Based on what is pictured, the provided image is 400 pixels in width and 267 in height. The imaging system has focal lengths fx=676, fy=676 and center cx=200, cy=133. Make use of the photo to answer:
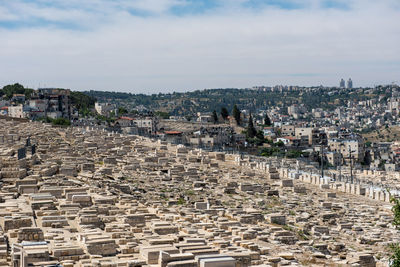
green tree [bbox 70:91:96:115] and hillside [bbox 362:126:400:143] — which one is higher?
green tree [bbox 70:91:96:115]

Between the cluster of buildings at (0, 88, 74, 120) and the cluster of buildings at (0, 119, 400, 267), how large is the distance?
45588 mm

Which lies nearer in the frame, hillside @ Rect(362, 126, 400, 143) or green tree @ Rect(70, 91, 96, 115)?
green tree @ Rect(70, 91, 96, 115)

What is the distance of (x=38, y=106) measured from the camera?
89375 millimetres

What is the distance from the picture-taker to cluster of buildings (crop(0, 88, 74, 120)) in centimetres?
8638

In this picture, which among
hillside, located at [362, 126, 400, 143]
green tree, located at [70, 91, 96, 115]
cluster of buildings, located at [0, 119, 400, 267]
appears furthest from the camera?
hillside, located at [362, 126, 400, 143]

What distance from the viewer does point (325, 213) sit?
27.5 metres

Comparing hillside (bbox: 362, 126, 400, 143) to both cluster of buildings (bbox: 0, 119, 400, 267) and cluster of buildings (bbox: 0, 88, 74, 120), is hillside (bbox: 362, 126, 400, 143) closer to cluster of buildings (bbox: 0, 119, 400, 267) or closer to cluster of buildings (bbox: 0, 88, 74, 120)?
cluster of buildings (bbox: 0, 88, 74, 120)

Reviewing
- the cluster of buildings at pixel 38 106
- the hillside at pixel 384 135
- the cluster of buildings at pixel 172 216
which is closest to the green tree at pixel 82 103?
the cluster of buildings at pixel 38 106

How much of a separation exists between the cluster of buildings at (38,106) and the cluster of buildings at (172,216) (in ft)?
150

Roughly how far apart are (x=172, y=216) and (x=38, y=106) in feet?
234

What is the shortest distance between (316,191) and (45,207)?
19.7m

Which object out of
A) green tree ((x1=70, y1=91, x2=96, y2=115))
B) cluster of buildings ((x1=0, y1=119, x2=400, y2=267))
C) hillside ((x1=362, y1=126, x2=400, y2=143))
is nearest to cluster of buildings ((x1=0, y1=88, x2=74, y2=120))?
green tree ((x1=70, y1=91, x2=96, y2=115))

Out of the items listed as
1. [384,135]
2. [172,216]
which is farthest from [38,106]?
[384,135]

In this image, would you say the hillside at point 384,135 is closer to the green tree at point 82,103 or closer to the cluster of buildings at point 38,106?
the green tree at point 82,103
